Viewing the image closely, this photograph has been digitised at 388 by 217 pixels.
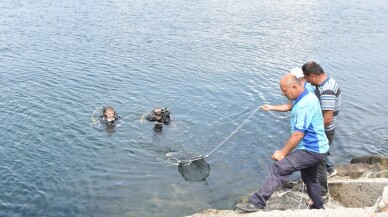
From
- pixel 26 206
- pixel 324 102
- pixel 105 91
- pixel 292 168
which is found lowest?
pixel 26 206

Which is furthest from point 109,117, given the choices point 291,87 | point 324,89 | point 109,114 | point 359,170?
point 291,87

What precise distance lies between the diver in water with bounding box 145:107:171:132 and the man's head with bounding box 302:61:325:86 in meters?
9.38

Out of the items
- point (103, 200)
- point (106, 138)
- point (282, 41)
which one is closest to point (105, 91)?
point (106, 138)

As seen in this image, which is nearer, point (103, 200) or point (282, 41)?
point (103, 200)

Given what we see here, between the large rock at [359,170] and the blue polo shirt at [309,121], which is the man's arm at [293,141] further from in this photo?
the large rock at [359,170]

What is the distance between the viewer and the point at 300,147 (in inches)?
298

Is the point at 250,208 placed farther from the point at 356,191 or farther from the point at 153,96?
the point at 153,96

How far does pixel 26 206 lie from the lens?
1146 centimetres

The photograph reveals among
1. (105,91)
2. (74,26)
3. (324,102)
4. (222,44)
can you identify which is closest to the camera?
(324,102)

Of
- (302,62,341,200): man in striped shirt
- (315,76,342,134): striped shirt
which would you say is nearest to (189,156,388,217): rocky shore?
(302,62,341,200): man in striped shirt

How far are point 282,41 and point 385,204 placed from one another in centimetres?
2555

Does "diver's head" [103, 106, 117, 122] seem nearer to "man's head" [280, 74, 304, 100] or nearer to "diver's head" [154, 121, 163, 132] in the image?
"diver's head" [154, 121, 163, 132]

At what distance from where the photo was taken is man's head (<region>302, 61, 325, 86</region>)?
7902 mm

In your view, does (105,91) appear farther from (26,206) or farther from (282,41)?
(282,41)
